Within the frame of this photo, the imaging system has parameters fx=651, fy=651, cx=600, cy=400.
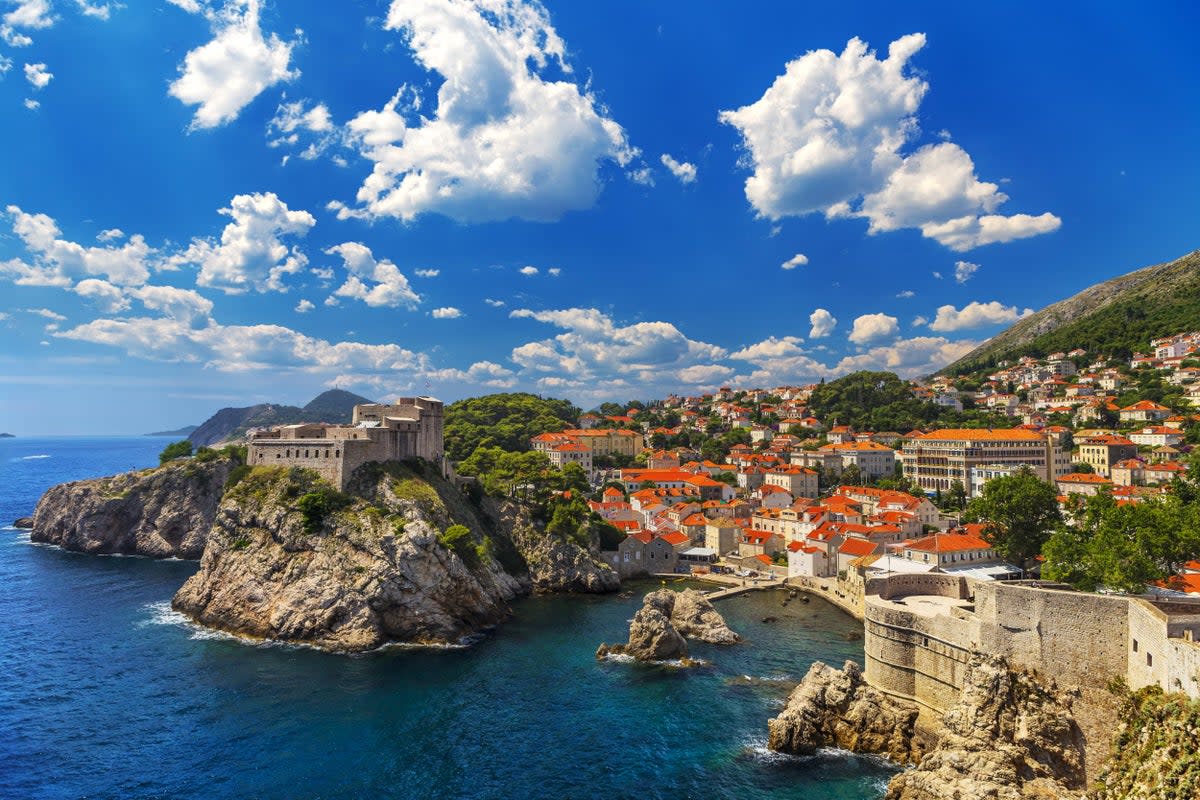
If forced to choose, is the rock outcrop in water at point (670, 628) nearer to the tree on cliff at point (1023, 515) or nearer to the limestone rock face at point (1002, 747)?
the limestone rock face at point (1002, 747)

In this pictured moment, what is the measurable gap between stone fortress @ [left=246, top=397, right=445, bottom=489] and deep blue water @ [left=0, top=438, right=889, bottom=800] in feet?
37.9

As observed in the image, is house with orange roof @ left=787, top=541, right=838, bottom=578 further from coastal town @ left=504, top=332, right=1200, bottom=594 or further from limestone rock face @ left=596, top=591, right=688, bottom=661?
limestone rock face @ left=596, top=591, right=688, bottom=661

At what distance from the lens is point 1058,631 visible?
872 inches

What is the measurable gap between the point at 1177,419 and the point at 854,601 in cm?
6722

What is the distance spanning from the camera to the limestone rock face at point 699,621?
121 feet

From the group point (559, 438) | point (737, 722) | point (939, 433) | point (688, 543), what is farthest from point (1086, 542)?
point (559, 438)

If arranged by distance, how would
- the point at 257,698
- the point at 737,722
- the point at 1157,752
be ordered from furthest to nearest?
the point at 257,698, the point at 737,722, the point at 1157,752

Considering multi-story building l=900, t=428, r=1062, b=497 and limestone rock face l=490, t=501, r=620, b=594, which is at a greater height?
multi-story building l=900, t=428, r=1062, b=497

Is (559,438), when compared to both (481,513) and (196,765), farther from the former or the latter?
(196,765)

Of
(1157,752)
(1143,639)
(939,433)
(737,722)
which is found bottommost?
(737,722)

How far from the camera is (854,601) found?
44.1 metres

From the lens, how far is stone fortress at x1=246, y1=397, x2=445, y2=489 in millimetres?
43375

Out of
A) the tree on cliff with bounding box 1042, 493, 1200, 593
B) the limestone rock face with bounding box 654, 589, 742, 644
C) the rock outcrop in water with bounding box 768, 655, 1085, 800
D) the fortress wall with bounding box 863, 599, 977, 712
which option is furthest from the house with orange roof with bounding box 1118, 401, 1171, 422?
the rock outcrop in water with bounding box 768, 655, 1085, 800

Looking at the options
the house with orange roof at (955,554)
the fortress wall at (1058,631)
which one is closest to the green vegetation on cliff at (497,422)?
the house with orange roof at (955,554)
